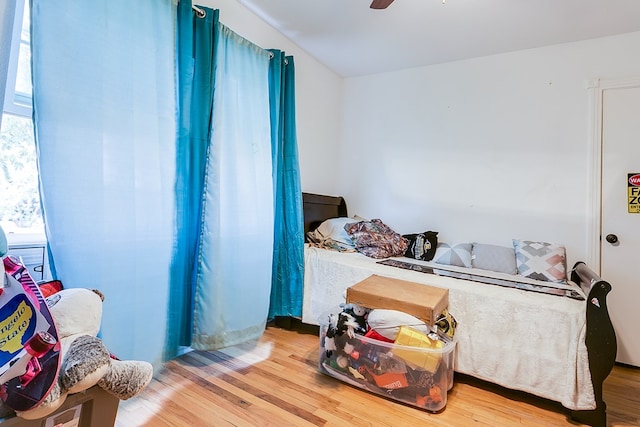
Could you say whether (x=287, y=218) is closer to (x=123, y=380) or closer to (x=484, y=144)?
(x=123, y=380)

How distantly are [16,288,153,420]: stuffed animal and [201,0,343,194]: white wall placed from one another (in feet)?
6.54

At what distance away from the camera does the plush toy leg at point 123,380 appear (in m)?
0.88

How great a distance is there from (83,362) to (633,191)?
322 centimetres

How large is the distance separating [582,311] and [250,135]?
2138mm

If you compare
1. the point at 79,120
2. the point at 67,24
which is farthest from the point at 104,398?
the point at 67,24

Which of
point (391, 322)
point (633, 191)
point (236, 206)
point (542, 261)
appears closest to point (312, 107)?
point (236, 206)

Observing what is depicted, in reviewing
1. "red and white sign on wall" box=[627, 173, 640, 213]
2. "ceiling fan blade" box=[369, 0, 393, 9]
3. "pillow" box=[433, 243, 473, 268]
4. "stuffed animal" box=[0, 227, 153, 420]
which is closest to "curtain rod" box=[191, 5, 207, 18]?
"ceiling fan blade" box=[369, 0, 393, 9]

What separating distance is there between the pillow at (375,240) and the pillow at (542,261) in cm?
86

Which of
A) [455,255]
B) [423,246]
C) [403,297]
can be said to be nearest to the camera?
[403,297]

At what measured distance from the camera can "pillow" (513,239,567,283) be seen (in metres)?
2.17

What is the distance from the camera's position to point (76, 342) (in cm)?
89

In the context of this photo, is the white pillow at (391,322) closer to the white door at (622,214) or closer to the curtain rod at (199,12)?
the white door at (622,214)

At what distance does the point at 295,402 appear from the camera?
158cm

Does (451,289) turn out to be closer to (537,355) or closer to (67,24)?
(537,355)
